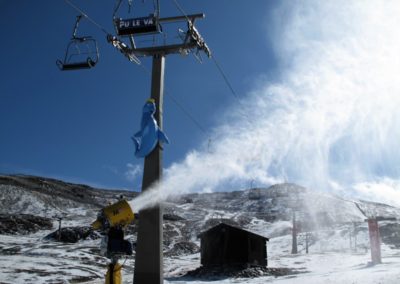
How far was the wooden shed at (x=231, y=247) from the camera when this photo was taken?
42.5 m

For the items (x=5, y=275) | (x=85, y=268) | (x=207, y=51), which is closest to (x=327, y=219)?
(x=85, y=268)

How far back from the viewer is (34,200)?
130 m

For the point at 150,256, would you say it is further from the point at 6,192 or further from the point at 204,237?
the point at 6,192

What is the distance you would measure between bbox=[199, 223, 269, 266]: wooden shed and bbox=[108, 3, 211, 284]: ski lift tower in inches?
1104

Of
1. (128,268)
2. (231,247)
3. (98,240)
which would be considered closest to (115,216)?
(231,247)

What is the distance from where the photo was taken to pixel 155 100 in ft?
57.1

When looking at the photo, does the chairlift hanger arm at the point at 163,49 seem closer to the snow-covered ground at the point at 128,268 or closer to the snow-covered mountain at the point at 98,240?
the snow-covered ground at the point at 128,268

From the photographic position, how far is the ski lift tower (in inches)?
599

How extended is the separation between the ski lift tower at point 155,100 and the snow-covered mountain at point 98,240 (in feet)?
60.9

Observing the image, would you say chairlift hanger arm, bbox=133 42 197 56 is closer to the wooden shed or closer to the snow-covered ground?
the snow-covered ground

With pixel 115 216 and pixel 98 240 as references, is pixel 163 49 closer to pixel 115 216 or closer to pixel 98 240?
pixel 115 216

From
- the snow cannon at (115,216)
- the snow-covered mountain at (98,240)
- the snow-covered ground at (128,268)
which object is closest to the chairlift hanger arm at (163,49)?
the snow cannon at (115,216)

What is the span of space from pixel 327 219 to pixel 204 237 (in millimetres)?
110873

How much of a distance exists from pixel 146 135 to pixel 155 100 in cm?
201
